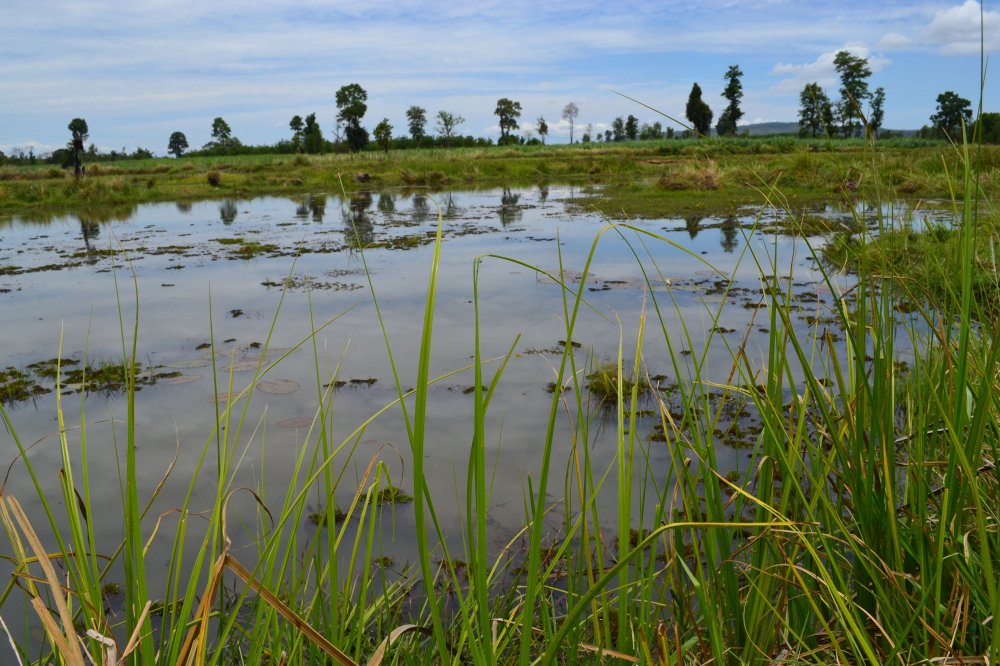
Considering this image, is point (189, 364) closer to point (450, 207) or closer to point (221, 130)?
point (450, 207)

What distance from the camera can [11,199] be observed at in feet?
64.4

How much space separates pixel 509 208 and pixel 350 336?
496 inches

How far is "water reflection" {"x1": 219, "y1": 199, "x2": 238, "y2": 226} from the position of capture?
49.5 feet

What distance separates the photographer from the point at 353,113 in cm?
4309

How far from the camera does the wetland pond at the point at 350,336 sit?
124 inches

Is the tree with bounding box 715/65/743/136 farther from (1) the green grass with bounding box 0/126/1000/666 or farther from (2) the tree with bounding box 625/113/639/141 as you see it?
(1) the green grass with bounding box 0/126/1000/666

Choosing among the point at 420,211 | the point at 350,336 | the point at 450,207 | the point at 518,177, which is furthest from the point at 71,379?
the point at 518,177

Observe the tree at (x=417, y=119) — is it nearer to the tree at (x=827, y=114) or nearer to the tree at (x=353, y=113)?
the tree at (x=353, y=113)

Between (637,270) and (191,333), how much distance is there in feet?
15.5

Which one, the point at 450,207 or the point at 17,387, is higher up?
the point at 450,207

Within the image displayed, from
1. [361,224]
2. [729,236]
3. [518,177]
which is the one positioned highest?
[518,177]

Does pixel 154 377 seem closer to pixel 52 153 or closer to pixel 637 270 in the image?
pixel 637 270

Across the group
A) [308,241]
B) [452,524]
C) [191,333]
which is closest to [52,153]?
[308,241]

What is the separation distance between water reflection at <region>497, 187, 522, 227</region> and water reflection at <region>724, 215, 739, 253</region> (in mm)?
3665
